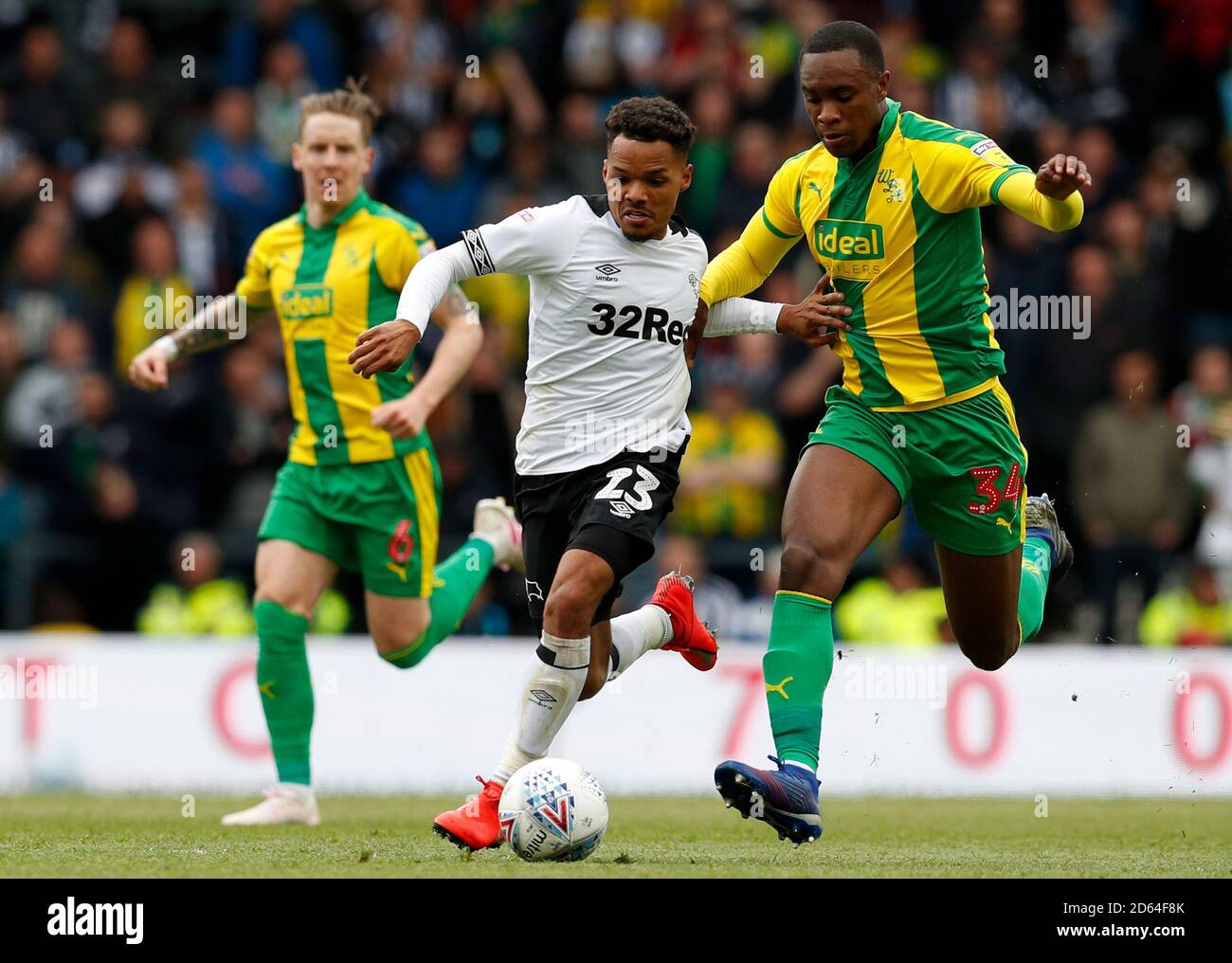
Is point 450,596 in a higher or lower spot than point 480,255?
lower

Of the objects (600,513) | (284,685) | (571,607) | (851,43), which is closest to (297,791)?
(284,685)

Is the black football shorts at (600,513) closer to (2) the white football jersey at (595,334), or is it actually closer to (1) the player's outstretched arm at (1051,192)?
(2) the white football jersey at (595,334)

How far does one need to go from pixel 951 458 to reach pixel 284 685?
10.8ft

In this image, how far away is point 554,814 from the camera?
6648mm

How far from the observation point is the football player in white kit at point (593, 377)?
7.09 m

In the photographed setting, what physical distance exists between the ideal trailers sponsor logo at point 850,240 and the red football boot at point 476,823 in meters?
2.33

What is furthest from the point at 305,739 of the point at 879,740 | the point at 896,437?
the point at 879,740

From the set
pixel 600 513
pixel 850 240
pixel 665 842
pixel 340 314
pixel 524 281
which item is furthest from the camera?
pixel 524 281

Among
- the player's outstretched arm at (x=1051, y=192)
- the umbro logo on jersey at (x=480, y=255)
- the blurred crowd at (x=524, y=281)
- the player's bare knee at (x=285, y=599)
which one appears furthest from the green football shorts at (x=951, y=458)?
the blurred crowd at (x=524, y=281)

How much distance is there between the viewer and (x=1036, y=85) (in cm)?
1522

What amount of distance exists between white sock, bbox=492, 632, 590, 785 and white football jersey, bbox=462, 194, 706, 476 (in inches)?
27.7

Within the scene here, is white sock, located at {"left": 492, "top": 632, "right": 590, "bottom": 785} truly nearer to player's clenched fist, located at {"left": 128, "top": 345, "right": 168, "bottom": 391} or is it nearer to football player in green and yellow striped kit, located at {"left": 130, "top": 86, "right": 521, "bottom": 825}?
football player in green and yellow striped kit, located at {"left": 130, "top": 86, "right": 521, "bottom": 825}

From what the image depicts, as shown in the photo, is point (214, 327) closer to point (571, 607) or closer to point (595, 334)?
point (595, 334)

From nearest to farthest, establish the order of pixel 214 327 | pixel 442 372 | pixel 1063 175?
1. pixel 1063 175
2. pixel 442 372
3. pixel 214 327
